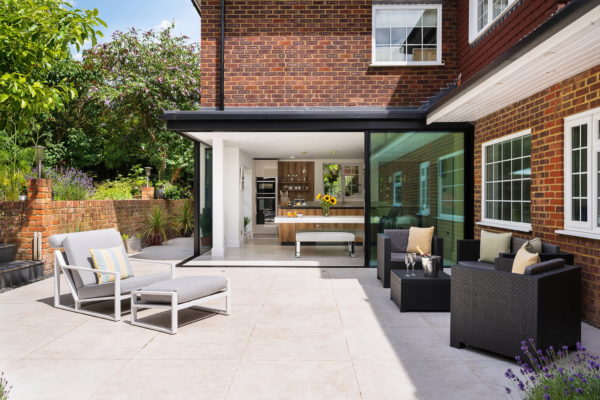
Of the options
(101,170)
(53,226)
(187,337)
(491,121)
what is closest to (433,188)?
(491,121)

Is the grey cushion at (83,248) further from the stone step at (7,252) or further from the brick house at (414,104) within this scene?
the brick house at (414,104)

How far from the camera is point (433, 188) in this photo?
7512 millimetres

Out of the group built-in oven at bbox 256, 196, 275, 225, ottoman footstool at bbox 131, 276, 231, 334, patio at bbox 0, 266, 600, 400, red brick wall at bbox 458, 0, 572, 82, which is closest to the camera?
patio at bbox 0, 266, 600, 400

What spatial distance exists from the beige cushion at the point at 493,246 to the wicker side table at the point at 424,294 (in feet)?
3.52

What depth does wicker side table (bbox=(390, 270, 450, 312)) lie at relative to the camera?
4727 millimetres

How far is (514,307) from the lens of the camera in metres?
3.15

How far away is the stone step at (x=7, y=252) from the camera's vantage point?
6.27 m

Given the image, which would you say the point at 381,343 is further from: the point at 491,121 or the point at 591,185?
the point at 491,121

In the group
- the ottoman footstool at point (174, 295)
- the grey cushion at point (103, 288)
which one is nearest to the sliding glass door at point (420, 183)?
the ottoman footstool at point (174, 295)

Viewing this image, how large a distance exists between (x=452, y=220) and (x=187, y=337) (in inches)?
209

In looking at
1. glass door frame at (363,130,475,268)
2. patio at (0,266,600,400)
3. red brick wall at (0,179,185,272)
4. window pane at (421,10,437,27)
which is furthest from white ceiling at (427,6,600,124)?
red brick wall at (0,179,185,272)

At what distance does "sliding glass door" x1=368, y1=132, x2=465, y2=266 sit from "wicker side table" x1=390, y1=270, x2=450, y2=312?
2.80 meters

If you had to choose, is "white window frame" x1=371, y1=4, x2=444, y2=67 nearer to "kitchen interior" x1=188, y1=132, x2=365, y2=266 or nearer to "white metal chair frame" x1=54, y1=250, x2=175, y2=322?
"kitchen interior" x1=188, y1=132, x2=365, y2=266

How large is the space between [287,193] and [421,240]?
8.09 meters
